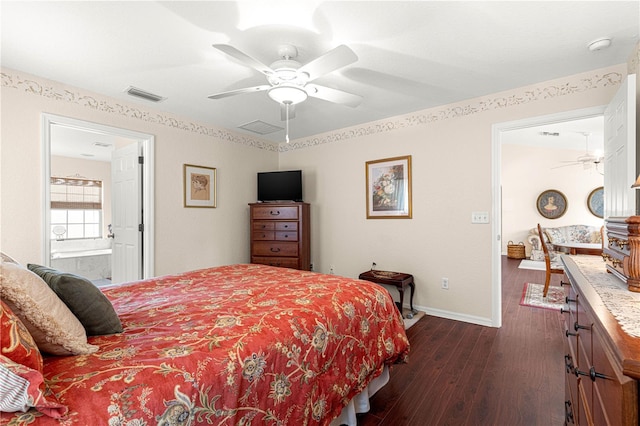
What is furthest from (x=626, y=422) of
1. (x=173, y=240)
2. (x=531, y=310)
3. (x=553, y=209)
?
(x=553, y=209)

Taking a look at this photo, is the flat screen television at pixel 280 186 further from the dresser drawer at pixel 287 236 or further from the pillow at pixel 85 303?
the pillow at pixel 85 303

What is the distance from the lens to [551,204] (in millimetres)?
7504

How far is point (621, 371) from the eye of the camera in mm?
577

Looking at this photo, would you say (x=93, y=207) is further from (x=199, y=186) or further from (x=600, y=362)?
(x=600, y=362)

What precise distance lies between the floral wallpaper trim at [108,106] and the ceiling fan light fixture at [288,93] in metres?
1.97

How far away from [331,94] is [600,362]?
2.12 m

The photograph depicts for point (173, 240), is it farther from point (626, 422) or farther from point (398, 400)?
point (626, 422)

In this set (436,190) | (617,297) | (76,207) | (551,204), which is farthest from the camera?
(551,204)

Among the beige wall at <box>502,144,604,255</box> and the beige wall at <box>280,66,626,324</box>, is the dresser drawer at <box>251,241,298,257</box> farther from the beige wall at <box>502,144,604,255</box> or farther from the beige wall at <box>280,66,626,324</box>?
the beige wall at <box>502,144,604,255</box>

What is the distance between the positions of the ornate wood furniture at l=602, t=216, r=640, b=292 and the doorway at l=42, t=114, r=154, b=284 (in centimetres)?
380

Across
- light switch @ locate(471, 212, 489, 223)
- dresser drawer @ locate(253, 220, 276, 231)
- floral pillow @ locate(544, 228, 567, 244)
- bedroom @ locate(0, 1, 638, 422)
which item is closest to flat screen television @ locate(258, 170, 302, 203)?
bedroom @ locate(0, 1, 638, 422)

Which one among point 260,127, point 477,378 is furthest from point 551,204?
point 260,127

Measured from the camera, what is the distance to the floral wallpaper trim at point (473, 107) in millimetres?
2585

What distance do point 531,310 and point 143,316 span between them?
159 inches
